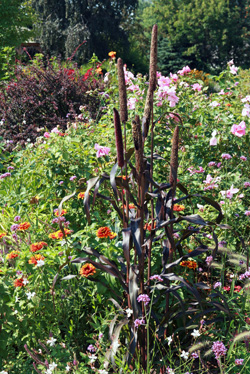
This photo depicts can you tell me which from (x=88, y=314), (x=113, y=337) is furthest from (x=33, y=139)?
(x=113, y=337)

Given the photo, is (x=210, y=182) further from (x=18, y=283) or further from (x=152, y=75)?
(x=18, y=283)

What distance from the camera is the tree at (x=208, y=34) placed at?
29875mm

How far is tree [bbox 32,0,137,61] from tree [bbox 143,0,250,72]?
19.6ft

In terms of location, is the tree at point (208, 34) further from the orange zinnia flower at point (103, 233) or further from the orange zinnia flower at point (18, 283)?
the orange zinnia flower at point (18, 283)

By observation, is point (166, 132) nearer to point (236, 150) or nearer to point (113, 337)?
point (236, 150)

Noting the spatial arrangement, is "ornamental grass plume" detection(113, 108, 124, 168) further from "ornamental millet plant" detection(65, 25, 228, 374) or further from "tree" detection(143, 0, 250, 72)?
"tree" detection(143, 0, 250, 72)

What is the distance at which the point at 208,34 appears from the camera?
30703 millimetres

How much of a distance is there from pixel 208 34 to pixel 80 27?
1264 centimetres

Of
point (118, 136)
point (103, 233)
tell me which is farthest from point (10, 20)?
Answer: point (118, 136)

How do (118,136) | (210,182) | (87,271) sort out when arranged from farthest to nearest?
(210,182)
(87,271)
(118,136)

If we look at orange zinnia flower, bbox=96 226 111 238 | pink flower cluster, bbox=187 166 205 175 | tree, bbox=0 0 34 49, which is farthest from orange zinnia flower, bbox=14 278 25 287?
tree, bbox=0 0 34 49

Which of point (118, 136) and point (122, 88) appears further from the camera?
point (122, 88)

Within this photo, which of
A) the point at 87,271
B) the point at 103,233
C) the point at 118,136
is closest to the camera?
the point at 118,136

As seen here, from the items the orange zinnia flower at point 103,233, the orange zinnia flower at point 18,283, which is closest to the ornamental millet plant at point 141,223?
the orange zinnia flower at point 103,233
